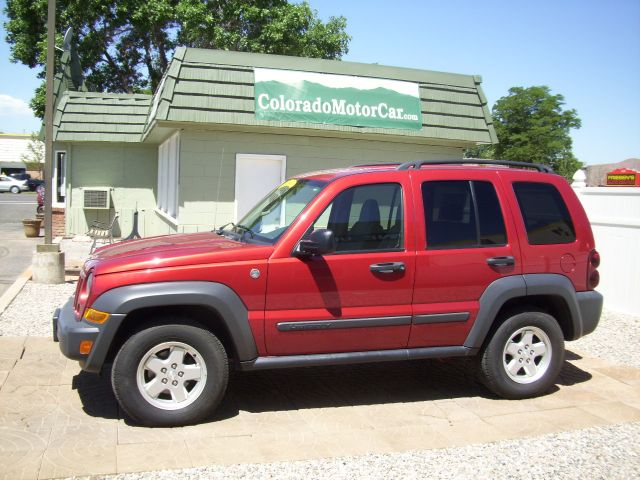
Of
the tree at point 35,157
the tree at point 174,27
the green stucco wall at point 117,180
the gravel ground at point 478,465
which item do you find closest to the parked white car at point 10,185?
the tree at point 35,157

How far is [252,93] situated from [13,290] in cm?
472

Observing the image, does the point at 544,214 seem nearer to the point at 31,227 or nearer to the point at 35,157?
the point at 31,227

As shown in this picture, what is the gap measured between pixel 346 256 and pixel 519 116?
53.9 metres

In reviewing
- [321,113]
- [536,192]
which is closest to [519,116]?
[321,113]

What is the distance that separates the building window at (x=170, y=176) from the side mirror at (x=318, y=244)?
6321 millimetres

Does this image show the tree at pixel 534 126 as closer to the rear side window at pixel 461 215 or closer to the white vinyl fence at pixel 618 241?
the white vinyl fence at pixel 618 241

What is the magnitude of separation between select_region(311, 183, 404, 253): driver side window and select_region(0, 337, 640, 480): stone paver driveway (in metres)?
1.37

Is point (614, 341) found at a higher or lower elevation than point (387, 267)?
lower

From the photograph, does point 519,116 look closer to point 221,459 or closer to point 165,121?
point 165,121

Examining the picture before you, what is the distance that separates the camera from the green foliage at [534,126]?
5238 cm

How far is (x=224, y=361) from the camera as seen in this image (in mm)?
4641

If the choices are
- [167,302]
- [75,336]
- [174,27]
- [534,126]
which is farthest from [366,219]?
[534,126]

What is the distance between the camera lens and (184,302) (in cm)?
448

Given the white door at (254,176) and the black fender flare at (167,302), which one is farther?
the white door at (254,176)
